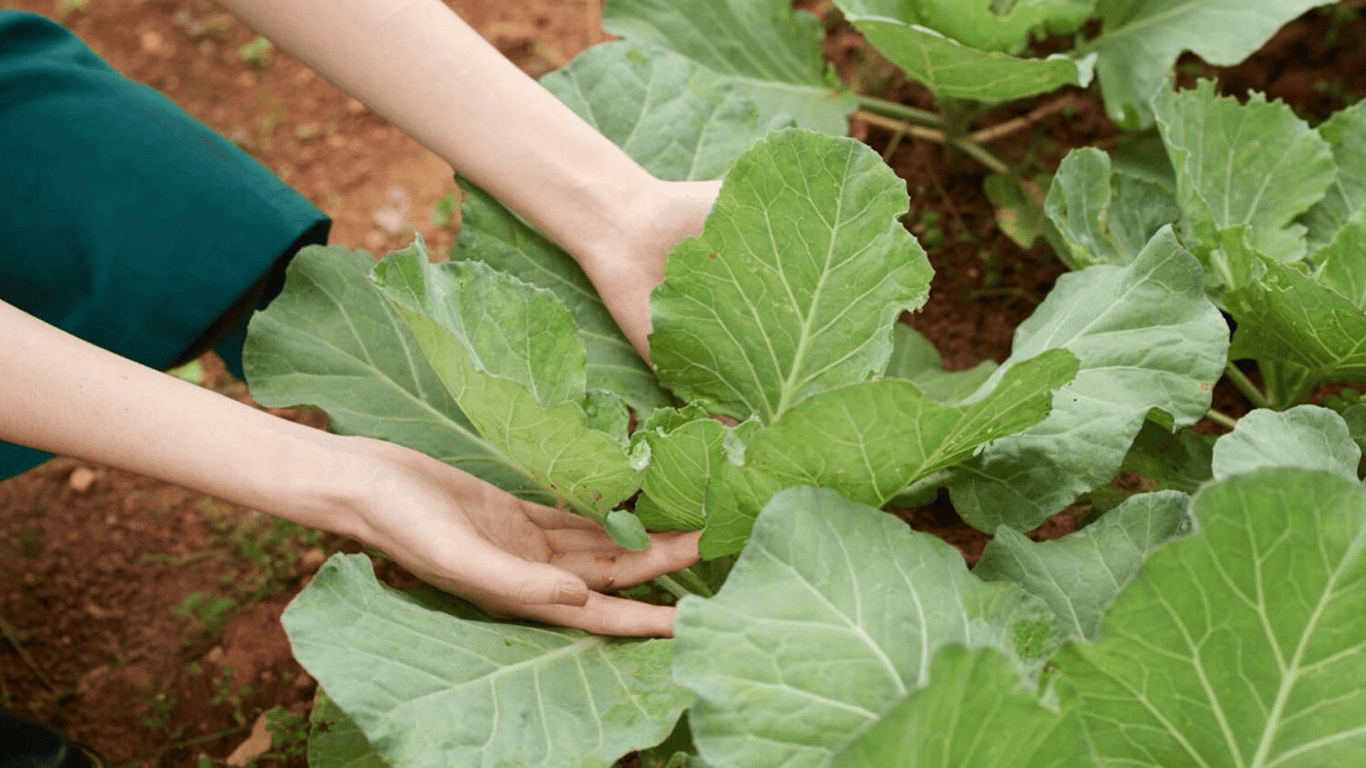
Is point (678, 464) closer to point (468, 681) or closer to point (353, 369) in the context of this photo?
point (468, 681)

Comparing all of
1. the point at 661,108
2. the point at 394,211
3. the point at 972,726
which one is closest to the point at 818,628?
the point at 972,726

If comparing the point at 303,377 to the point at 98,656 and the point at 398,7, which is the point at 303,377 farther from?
the point at 98,656

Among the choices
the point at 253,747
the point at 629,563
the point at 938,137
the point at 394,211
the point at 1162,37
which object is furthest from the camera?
the point at 394,211

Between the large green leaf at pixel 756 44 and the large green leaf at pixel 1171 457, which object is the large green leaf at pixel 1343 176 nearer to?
the large green leaf at pixel 1171 457

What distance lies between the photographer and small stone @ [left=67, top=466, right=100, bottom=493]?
2385 mm

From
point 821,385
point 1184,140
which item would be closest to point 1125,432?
point 821,385

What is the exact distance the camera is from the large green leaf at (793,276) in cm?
144

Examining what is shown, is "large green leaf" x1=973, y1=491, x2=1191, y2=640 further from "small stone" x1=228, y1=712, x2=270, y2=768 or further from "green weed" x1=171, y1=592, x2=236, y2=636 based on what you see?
"green weed" x1=171, y1=592, x2=236, y2=636

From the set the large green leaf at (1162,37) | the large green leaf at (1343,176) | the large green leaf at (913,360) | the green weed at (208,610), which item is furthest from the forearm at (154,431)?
the large green leaf at (1343,176)

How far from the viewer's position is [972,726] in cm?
101

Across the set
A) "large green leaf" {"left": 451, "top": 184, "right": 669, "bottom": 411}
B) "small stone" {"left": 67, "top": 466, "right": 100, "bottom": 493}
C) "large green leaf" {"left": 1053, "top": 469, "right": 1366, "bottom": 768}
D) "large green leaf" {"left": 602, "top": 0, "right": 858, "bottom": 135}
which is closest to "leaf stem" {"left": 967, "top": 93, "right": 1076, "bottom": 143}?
"large green leaf" {"left": 602, "top": 0, "right": 858, "bottom": 135}

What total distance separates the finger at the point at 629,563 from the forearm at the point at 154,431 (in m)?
0.31

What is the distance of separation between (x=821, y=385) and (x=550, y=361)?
373mm

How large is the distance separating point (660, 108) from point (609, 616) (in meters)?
0.84
